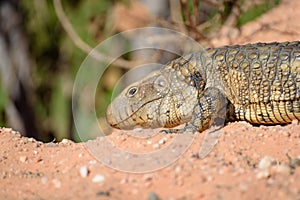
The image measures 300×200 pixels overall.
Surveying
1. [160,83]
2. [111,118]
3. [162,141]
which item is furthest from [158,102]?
[162,141]

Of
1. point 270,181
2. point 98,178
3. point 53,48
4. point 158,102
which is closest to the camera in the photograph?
point 270,181

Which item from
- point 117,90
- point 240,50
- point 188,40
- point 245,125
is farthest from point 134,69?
point 245,125

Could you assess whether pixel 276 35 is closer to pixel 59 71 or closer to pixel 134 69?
pixel 134 69

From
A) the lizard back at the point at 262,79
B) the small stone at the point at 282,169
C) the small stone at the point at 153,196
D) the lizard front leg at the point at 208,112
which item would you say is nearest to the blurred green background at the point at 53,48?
the lizard back at the point at 262,79

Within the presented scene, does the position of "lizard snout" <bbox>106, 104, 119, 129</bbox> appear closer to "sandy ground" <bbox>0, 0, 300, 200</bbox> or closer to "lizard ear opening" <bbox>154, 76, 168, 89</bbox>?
"lizard ear opening" <bbox>154, 76, 168, 89</bbox>

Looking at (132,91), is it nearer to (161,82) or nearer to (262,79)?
(161,82)

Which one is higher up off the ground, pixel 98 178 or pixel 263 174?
pixel 98 178

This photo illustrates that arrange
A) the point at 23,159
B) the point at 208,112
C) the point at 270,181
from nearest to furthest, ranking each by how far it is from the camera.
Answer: the point at 270,181, the point at 23,159, the point at 208,112

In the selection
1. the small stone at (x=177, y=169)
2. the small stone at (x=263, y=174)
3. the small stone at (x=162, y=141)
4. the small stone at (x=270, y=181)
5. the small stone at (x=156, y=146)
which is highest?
the small stone at (x=162, y=141)

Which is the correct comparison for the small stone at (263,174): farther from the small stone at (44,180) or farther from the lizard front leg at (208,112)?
the lizard front leg at (208,112)
